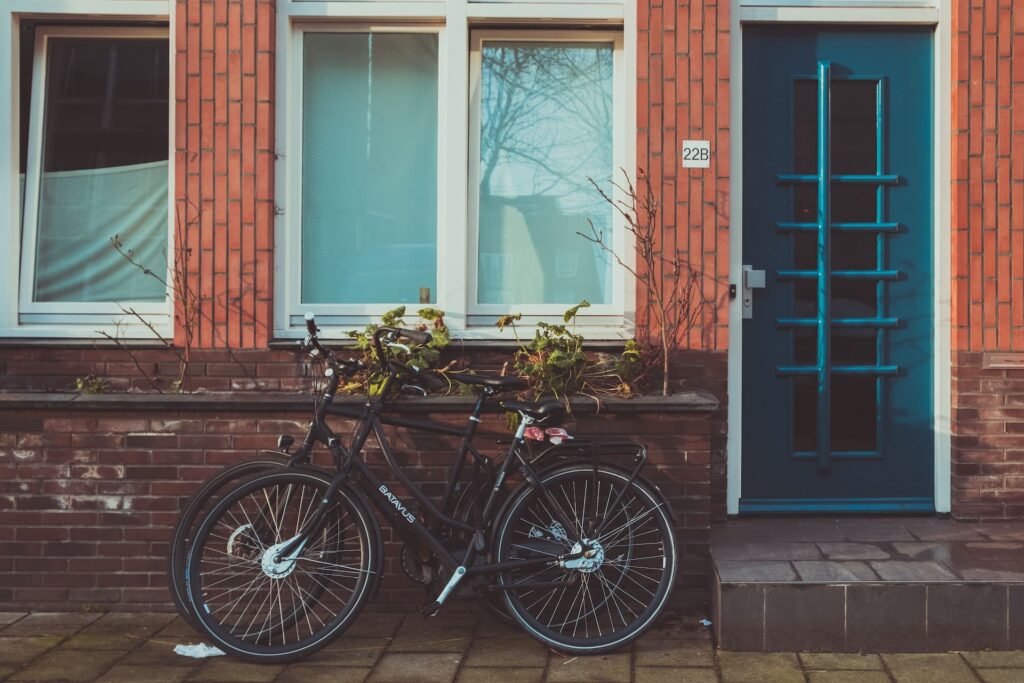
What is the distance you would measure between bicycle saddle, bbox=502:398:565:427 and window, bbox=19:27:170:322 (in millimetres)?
2148

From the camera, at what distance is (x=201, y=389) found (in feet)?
18.2

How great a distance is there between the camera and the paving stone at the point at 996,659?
4422mm

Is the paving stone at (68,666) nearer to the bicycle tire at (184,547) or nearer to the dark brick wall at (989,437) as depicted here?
the bicycle tire at (184,547)

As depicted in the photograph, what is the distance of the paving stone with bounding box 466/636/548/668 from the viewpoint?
14.9ft

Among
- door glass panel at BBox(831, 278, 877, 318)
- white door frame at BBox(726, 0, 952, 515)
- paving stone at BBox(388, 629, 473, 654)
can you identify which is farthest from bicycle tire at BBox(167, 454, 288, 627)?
door glass panel at BBox(831, 278, 877, 318)

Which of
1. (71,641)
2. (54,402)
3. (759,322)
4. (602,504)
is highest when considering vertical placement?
(759,322)

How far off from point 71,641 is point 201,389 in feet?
4.38

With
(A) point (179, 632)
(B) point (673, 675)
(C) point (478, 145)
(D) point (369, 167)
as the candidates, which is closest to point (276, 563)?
(A) point (179, 632)

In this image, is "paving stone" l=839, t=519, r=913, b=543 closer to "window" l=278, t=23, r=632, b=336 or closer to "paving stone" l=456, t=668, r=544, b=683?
"window" l=278, t=23, r=632, b=336

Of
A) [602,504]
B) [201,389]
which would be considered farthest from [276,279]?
[602,504]

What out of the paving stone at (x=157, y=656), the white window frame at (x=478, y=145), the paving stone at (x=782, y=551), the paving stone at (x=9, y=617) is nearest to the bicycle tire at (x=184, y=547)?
the paving stone at (x=157, y=656)

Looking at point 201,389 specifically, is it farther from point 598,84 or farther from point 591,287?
point 598,84

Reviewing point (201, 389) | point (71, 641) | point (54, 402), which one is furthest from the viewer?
point (201, 389)

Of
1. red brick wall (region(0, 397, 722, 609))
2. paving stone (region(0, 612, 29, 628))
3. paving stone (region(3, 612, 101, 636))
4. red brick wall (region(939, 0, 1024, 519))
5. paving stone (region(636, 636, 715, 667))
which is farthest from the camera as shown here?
red brick wall (region(939, 0, 1024, 519))
